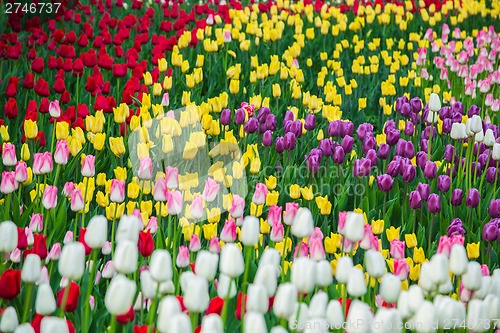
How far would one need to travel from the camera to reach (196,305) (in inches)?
65.5

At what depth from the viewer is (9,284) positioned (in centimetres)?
194

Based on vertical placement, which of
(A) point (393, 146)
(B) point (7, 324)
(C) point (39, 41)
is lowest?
(B) point (7, 324)

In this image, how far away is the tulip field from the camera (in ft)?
5.82

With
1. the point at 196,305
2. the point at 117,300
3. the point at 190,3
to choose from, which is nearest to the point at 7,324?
the point at 117,300

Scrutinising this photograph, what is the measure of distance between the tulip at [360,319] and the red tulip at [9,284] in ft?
2.92

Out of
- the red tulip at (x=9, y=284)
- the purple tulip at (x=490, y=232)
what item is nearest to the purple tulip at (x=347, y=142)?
the purple tulip at (x=490, y=232)

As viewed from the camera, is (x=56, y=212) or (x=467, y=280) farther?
(x=56, y=212)

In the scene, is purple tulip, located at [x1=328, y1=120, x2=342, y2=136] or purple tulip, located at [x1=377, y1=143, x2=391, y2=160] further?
purple tulip, located at [x1=328, y1=120, x2=342, y2=136]

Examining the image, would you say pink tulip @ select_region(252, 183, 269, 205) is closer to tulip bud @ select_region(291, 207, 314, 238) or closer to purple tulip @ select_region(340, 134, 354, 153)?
tulip bud @ select_region(291, 207, 314, 238)

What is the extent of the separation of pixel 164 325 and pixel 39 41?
4538 mm

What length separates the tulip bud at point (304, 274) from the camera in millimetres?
1723

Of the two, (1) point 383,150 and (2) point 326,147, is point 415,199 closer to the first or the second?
(1) point 383,150

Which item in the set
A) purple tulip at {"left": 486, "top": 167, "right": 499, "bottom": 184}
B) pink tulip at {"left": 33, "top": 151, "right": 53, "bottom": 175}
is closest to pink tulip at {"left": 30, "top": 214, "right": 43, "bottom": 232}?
pink tulip at {"left": 33, "top": 151, "right": 53, "bottom": 175}

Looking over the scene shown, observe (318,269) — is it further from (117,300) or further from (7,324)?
(7,324)
